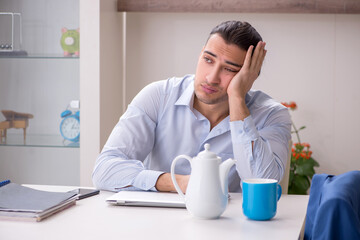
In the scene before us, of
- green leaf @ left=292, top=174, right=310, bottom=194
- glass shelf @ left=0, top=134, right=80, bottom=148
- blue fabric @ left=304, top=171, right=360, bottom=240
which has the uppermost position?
blue fabric @ left=304, top=171, right=360, bottom=240

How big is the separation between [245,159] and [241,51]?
0.42 m

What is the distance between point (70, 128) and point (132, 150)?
1281mm

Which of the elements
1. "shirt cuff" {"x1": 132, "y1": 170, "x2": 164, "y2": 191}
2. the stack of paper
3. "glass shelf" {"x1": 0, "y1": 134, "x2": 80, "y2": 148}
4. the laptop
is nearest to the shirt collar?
"shirt cuff" {"x1": 132, "y1": 170, "x2": 164, "y2": 191}

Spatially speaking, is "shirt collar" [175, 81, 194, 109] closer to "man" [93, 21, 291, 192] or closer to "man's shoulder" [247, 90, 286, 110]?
"man" [93, 21, 291, 192]

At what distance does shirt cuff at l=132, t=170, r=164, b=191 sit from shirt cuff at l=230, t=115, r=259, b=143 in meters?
0.32

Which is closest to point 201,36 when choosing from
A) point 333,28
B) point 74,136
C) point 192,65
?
point 192,65

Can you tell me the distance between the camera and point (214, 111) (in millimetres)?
1970

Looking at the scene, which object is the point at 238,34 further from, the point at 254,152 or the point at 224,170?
the point at 224,170

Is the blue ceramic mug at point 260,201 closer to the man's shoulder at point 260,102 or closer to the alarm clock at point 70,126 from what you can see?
the man's shoulder at point 260,102

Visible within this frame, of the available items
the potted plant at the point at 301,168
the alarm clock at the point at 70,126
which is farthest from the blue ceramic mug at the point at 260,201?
the alarm clock at the point at 70,126

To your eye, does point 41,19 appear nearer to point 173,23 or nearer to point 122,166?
point 173,23

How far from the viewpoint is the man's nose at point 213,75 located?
5.99 feet

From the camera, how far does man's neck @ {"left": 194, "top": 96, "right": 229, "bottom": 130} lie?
196 cm

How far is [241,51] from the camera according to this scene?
1865 mm
